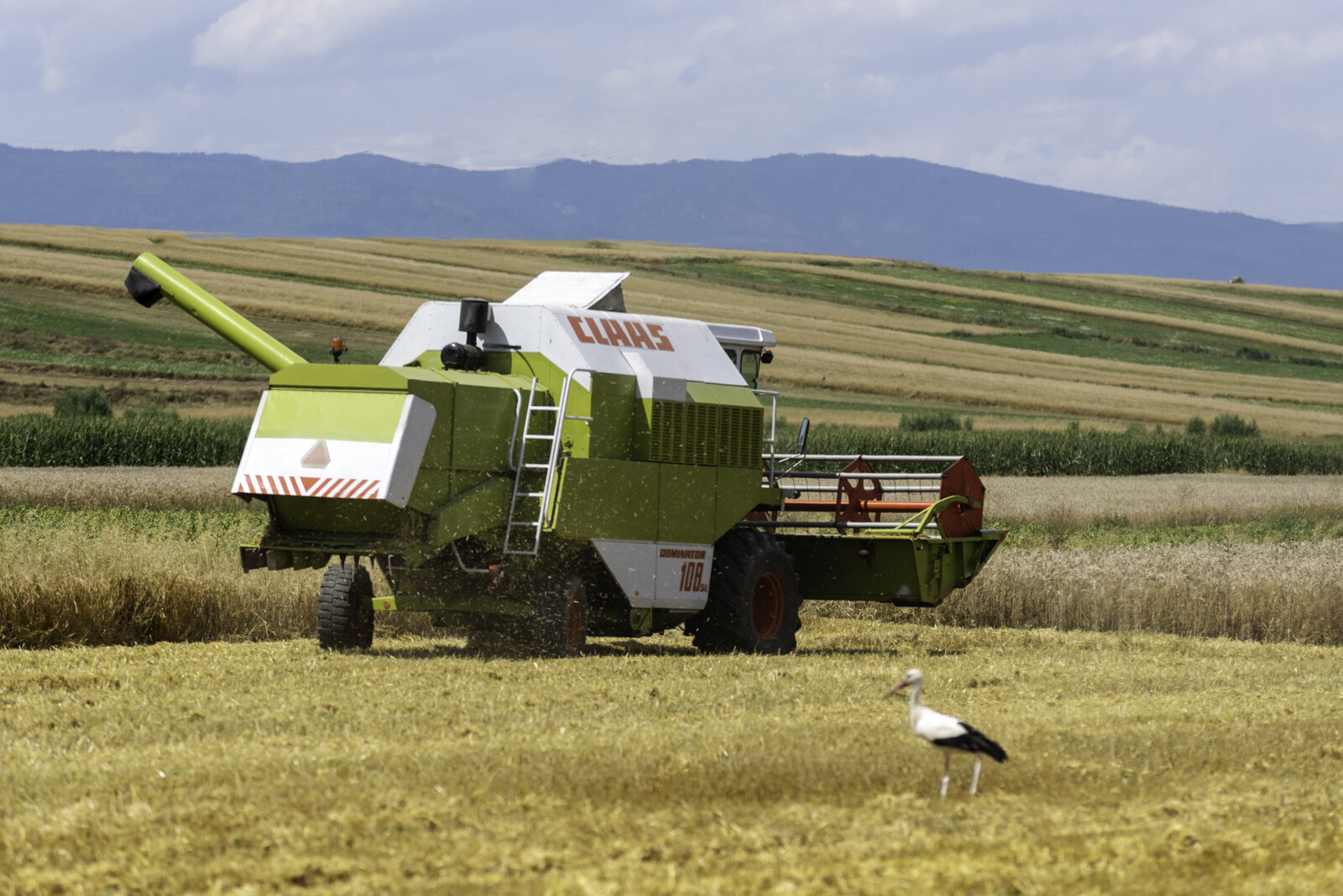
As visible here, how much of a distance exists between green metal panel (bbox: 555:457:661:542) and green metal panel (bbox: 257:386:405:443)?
1563 mm

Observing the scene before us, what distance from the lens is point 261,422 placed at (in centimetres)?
1132

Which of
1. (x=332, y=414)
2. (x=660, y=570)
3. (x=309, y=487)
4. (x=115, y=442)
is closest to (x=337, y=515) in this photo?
(x=309, y=487)

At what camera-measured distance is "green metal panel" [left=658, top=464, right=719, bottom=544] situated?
41.9 feet

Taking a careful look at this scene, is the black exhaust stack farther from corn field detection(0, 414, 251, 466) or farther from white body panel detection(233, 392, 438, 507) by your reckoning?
corn field detection(0, 414, 251, 466)

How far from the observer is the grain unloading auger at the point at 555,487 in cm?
1116

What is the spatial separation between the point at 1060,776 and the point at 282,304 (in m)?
51.6

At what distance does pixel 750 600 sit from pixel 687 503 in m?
1.05

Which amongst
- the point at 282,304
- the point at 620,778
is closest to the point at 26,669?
the point at 620,778

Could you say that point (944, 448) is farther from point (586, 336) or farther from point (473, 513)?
point (473, 513)

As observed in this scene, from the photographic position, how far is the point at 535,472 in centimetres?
1212

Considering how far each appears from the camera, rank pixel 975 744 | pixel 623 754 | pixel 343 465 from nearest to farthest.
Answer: pixel 975 744
pixel 623 754
pixel 343 465

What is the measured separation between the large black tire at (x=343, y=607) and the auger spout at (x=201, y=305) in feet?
6.07

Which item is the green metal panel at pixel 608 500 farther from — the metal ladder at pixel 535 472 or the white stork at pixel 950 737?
the white stork at pixel 950 737

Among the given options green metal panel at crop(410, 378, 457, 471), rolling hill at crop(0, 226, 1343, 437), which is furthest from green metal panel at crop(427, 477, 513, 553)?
Result: rolling hill at crop(0, 226, 1343, 437)
